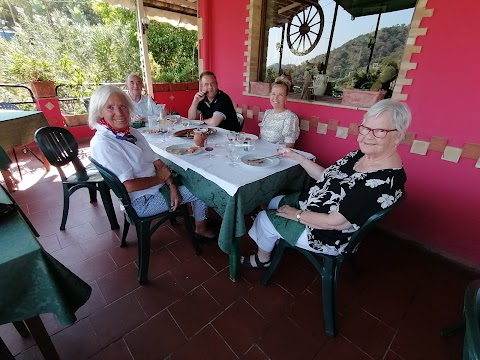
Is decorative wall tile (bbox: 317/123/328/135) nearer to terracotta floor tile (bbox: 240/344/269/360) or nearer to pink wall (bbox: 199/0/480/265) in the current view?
pink wall (bbox: 199/0/480/265)

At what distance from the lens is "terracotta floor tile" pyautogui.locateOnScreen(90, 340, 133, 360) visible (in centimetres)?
120

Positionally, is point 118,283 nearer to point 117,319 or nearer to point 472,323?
point 117,319

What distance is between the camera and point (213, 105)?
105 inches

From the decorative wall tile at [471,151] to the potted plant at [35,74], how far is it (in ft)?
16.6

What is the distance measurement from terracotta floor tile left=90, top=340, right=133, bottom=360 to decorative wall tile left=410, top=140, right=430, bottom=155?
2.40m

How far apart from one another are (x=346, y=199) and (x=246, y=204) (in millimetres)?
527

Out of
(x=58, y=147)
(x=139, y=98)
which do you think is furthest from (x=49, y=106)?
(x=58, y=147)

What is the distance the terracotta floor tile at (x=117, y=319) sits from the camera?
4.24 feet

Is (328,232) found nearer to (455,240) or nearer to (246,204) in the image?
(246,204)

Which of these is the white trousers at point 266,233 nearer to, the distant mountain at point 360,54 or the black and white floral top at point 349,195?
the black and white floral top at point 349,195

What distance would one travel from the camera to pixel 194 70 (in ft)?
24.3

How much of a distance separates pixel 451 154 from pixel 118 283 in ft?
8.40

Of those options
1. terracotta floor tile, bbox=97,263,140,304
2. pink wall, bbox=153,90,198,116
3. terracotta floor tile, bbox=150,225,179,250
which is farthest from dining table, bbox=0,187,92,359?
pink wall, bbox=153,90,198,116

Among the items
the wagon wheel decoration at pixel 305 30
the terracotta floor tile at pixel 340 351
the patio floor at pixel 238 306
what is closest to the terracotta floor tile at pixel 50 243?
the patio floor at pixel 238 306
